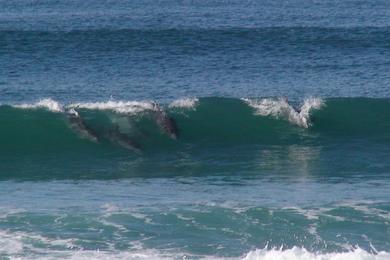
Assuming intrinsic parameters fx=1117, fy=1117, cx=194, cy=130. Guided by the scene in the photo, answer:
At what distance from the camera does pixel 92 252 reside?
86.1 feet

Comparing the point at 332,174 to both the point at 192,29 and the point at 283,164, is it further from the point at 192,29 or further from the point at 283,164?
the point at 192,29

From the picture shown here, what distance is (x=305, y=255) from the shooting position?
84.4ft

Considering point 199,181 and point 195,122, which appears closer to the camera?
point 199,181

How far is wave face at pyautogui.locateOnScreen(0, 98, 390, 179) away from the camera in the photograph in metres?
36.2

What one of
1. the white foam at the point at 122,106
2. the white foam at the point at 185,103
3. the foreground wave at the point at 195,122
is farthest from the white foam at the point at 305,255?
the white foam at the point at 185,103

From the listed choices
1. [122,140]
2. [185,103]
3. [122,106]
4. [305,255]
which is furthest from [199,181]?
[122,106]

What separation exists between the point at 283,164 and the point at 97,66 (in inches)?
647

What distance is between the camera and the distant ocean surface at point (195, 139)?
27.6 metres

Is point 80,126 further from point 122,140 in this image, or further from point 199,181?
point 199,181

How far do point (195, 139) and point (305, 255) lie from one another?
1269cm

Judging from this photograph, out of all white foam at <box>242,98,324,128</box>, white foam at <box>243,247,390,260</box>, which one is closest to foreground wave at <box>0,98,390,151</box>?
white foam at <box>242,98,324,128</box>

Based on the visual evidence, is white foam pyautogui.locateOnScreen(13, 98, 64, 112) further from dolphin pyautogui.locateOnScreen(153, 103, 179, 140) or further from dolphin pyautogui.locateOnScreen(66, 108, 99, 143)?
dolphin pyautogui.locateOnScreen(153, 103, 179, 140)

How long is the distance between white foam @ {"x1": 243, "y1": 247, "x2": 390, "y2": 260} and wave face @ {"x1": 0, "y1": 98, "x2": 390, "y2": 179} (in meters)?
8.66

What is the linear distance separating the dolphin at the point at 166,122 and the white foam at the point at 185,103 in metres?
1.21
